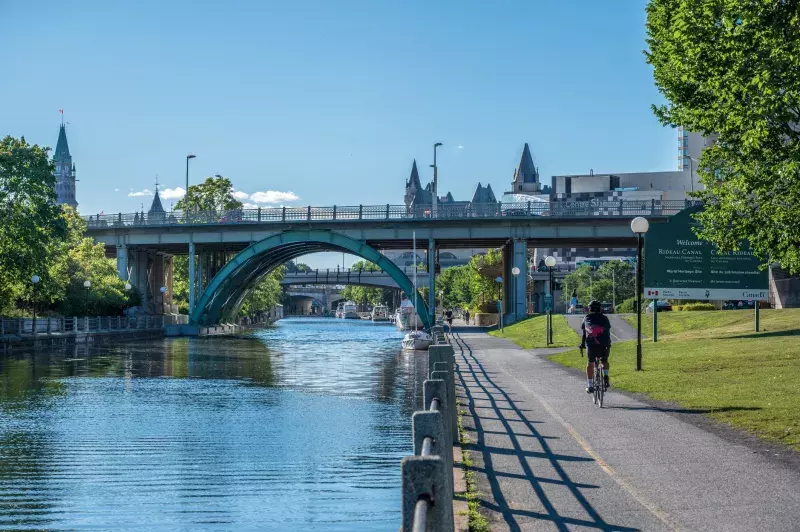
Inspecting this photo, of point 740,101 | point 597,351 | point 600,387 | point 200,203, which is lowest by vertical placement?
point 600,387

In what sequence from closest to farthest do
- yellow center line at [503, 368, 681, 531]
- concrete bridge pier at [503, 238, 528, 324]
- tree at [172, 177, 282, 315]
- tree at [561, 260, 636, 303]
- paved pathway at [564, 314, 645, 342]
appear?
1. yellow center line at [503, 368, 681, 531]
2. paved pathway at [564, 314, 645, 342]
3. concrete bridge pier at [503, 238, 528, 324]
4. tree at [172, 177, 282, 315]
5. tree at [561, 260, 636, 303]

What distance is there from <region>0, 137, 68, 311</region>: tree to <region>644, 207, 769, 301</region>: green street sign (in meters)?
29.5

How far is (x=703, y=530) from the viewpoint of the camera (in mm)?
8461

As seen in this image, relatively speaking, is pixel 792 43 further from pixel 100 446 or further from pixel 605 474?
pixel 100 446

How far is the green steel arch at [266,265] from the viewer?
74.1 m

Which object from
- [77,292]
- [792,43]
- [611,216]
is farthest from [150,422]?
[611,216]

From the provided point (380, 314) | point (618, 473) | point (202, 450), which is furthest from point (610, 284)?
point (618, 473)

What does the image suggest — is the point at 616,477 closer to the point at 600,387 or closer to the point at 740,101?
the point at 600,387

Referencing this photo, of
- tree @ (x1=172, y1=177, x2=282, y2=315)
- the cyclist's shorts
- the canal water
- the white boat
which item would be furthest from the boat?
the cyclist's shorts

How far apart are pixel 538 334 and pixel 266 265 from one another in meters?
46.8

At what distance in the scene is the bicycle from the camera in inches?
704

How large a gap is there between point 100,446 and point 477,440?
6.69 m

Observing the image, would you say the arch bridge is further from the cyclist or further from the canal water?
the cyclist

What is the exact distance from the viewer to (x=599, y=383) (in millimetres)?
17938
